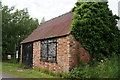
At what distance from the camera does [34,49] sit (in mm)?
18859

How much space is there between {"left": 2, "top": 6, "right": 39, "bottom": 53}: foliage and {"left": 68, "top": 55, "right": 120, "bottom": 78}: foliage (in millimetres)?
19165

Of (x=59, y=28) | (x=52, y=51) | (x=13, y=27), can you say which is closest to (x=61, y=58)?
(x=52, y=51)

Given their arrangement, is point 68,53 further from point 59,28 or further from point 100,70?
point 59,28

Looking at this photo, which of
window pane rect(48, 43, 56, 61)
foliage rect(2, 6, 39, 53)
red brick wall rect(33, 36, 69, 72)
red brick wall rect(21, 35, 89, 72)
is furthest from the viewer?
foliage rect(2, 6, 39, 53)

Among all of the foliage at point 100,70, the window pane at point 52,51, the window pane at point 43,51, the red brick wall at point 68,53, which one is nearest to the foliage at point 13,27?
the window pane at point 43,51

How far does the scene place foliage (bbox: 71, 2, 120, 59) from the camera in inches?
523

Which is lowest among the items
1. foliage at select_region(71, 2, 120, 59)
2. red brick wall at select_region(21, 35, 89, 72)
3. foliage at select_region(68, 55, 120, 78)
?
foliage at select_region(68, 55, 120, 78)

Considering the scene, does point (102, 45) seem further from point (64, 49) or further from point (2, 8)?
point (2, 8)

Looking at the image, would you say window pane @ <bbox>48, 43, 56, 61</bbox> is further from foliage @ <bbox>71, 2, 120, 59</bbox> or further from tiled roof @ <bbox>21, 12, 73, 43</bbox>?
foliage @ <bbox>71, 2, 120, 59</bbox>

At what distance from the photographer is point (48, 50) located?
1589 centimetres

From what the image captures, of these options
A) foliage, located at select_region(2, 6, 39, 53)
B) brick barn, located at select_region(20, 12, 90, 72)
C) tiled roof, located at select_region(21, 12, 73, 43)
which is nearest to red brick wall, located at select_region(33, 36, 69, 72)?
brick barn, located at select_region(20, 12, 90, 72)

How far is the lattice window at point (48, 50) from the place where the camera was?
49.4 ft

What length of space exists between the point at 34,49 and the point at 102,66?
858 cm

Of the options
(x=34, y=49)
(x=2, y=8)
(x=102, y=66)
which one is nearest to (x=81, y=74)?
(x=102, y=66)
